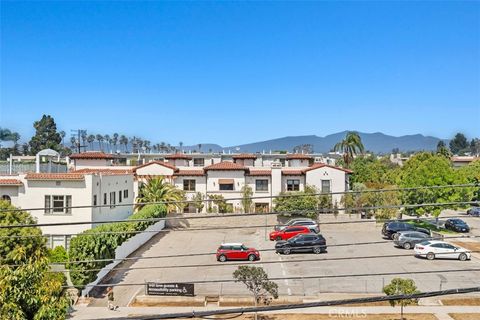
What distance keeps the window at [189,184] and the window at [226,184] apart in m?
2.67

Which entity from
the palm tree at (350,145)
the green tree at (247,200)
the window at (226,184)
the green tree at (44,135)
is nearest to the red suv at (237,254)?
the green tree at (247,200)

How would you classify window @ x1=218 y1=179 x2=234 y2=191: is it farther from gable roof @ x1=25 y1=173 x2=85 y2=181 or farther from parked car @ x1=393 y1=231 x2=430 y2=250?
gable roof @ x1=25 y1=173 x2=85 y2=181

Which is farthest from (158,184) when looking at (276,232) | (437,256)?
(437,256)

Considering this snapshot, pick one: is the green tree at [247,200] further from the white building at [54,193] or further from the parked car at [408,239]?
the white building at [54,193]

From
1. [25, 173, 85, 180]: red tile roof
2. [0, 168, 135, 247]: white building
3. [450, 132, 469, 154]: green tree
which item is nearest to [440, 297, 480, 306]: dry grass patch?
[0, 168, 135, 247]: white building

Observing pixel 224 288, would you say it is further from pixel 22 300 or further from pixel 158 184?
pixel 158 184

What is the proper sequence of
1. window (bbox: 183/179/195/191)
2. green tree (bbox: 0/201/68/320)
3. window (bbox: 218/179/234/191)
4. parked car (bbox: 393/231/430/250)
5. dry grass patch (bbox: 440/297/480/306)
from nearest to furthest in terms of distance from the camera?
green tree (bbox: 0/201/68/320) < dry grass patch (bbox: 440/297/480/306) < parked car (bbox: 393/231/430/250) < window (bbox: 218/179/234/191) < window (bbox: 183/179/195/191)

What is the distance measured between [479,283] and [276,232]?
586 inches

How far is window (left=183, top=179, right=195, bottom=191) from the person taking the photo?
4619 centimetres

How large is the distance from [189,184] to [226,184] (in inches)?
143

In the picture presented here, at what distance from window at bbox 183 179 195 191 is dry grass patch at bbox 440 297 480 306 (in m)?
29.9

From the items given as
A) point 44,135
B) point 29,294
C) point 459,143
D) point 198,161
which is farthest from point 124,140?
point 29,294

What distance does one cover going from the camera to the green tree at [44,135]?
94.8m

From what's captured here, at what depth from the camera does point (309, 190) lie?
43438 mm
